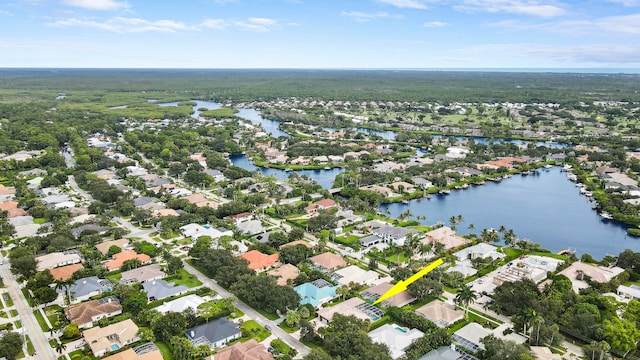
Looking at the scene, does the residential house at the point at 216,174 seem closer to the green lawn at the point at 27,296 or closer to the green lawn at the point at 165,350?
the green lawn at the point at 27,296

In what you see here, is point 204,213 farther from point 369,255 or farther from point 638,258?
point 638,258

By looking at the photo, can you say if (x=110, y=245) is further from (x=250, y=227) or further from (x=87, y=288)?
(x=250, y=227)

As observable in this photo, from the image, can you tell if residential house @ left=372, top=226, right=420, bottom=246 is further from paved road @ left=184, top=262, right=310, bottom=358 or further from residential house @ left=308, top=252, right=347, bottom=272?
paved road @ left=184, top=262, right=310, bottom=358

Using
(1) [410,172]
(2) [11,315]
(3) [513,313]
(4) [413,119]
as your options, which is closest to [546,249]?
(3) [513,313]

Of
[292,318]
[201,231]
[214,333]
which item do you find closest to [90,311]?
[214,333]

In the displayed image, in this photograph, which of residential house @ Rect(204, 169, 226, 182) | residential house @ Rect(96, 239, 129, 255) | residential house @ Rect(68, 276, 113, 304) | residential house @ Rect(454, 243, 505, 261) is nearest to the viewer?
residential house @ Rect(68, 276, 113, 304)

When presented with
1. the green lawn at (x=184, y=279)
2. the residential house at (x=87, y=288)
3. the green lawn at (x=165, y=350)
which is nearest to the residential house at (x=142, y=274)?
the green lawn at (x=184, y=279)

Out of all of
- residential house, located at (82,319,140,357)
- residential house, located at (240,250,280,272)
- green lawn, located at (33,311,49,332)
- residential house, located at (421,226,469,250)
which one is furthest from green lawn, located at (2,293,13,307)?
residential house, located at (421,226,469,250)
